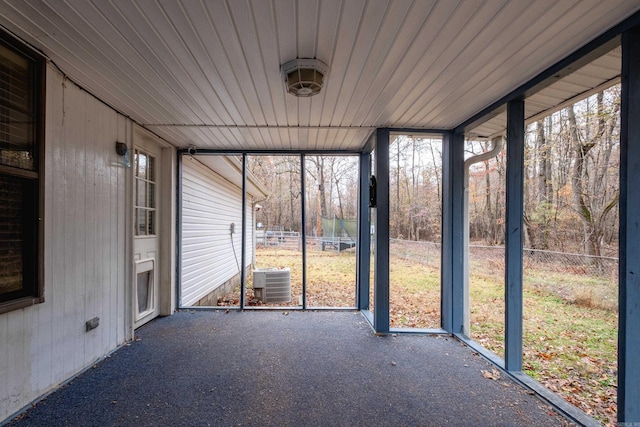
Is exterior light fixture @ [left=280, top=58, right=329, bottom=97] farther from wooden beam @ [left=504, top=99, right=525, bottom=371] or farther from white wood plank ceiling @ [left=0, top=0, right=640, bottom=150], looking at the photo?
wooden beam @ [left=504, top=99, right=525, bottom=371]

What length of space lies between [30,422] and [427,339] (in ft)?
11.4

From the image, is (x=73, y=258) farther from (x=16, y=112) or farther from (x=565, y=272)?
→ (x=565, y=272)

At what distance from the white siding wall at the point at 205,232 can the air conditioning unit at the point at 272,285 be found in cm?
107

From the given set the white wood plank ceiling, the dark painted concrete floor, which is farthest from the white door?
the white wood plank ceiling

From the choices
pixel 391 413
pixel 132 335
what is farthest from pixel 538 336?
pixel 132 335

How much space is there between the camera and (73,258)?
7.60 feet

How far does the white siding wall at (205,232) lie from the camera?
4.42m

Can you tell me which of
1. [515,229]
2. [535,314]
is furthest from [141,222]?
[535,314]

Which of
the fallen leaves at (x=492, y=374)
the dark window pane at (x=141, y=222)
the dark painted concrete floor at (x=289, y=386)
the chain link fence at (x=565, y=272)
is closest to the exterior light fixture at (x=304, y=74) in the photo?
the dark painted concrete floor at (x=289, y=386)

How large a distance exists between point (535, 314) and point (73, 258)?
6.18 meters

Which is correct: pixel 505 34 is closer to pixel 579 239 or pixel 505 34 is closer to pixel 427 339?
pixel 427 339

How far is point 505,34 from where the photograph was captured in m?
1.62

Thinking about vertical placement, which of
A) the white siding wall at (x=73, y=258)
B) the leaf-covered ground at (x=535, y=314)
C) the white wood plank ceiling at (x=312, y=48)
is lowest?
the leaf-covered ground at (x=535, y=314)

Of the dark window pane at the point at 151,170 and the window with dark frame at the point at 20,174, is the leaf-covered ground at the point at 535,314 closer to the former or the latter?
the dark window pane at the point at 151,170
